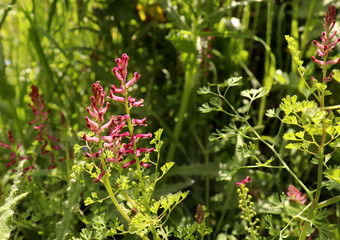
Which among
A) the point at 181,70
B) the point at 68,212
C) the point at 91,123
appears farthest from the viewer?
the point at 181,70

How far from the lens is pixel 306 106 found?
0.63 metres

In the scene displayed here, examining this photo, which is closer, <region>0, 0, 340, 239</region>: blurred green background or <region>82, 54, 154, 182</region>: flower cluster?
<region>82, 54, 154, 182</region>: flower cluster

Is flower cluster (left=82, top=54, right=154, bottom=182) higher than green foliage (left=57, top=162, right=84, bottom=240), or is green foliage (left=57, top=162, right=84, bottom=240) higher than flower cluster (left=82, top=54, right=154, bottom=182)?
flower cluster (left=82, top=54, right=154, bottom=182)

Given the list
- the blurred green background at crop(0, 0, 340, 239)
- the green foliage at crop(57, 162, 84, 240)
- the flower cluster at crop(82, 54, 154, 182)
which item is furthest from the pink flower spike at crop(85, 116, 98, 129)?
the blurred green background at crop(0, 0, 340, 239)

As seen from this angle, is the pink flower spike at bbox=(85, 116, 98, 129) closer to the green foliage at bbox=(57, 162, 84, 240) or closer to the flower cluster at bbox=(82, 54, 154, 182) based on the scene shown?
the flower cluster at bbox=(82, 54, 154, 182)

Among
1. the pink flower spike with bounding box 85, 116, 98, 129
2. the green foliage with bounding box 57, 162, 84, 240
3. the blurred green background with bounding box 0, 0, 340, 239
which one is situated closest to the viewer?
the pink flower spike with bounding box 85, 116, 98, 129

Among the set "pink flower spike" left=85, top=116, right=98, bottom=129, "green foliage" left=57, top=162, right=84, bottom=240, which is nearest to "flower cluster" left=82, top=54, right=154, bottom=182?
"pink flower spike" left=85, top=116, right=98, bottom=129

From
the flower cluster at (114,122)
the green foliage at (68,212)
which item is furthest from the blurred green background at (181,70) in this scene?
the flower cluster at (114,122)

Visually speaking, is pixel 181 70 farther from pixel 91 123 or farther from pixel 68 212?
pixel 91 123

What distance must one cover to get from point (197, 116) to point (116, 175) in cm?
60

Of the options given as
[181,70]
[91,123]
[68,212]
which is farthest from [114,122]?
[181,70]

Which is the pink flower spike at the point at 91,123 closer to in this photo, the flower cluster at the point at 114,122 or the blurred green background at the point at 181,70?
the flower cluster at the point at 114,122

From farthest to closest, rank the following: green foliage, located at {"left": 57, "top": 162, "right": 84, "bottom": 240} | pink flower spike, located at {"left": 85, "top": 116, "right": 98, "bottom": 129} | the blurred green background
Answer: the blurred green background
green foliage, located at {"left": 57, "top": 162, "right": 84, "bottom": 240}
pink flower spike, located at {"left": 85, "top": 116, "right": 98, "bottom": 129}

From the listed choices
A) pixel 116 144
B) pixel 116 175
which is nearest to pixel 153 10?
pixel 116 175
